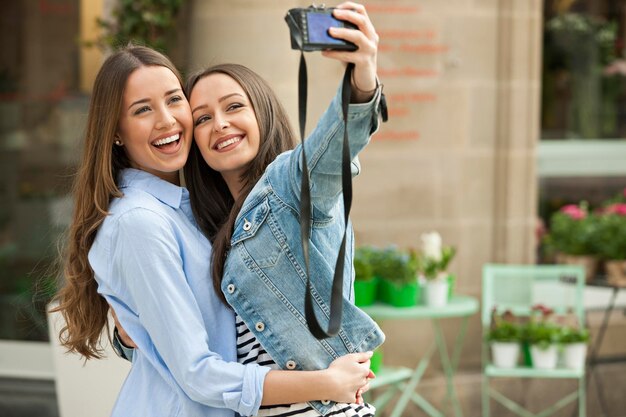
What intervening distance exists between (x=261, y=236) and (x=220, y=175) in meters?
0.42

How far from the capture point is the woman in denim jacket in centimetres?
212

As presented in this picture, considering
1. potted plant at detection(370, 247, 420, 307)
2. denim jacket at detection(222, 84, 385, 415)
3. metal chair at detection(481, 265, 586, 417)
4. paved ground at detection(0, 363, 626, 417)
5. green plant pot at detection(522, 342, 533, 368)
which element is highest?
denim jacket at detection(222, 84, 385, 415)

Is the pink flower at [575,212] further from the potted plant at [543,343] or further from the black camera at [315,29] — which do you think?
the black camera at [315,29]

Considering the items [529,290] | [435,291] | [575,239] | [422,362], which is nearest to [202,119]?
[435,291]

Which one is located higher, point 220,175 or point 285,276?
point 220,175

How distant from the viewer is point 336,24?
2.06 metres

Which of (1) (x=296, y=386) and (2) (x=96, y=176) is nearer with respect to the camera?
(1) (x=296, y=386)

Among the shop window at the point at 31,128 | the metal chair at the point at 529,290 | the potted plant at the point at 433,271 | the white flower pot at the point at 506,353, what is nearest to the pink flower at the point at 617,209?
the metal chair at the point at 529,290

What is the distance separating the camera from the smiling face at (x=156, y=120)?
254 cm

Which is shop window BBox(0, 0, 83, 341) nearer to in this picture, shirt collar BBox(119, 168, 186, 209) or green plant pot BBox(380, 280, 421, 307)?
green plant pot BBox(380, 280, 421, 307)

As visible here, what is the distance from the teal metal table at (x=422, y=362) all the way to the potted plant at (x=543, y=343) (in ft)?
1.05

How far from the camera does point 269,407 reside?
8.05 ft

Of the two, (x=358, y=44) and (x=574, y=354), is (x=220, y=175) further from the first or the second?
(x=574, y=354)

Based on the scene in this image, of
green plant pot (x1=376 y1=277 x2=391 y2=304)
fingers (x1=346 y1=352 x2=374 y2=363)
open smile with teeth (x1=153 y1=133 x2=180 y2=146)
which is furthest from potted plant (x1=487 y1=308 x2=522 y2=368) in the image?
open smile with teeth (x1=153 y1=133 x2=180 y2=146)
